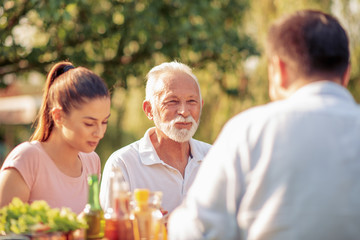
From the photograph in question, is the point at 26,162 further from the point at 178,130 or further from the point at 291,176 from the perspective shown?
the point at 291,176

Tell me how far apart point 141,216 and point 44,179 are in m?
0.78

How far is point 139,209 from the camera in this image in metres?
2.25

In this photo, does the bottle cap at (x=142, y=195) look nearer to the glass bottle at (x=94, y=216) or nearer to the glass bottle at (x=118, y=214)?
the glass bottle at (x=118, y=214)

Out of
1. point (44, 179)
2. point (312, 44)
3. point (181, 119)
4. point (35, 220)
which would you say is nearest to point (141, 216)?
point (35, 220)

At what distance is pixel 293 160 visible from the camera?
5.64 feet

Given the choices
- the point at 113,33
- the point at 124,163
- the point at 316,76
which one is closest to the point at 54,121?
the point at 124,163

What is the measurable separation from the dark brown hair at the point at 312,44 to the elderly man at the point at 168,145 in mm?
1611

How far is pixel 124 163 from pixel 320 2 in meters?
8.60

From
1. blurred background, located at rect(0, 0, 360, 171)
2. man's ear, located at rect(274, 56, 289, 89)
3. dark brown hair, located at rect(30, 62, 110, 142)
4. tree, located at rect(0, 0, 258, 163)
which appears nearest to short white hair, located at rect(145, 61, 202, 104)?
dark brown hair, located at rect(30, 62, 110, 142)

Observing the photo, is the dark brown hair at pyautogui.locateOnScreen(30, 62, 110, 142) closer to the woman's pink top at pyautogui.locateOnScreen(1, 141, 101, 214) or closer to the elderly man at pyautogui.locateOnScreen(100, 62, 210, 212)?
the woman's pink top at pyautogui.locateOnScreen(1, 141, 101, 214)

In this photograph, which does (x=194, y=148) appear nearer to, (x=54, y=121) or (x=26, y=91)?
(x=54, y=121)

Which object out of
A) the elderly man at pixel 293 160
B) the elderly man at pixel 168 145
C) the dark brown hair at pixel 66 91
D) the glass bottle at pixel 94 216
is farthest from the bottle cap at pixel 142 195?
the elderly man at pixel 168 145

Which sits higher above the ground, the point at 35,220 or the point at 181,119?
the point at 181,119

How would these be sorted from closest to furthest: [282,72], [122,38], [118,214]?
[282,72]
[118,214]
[122,38]
